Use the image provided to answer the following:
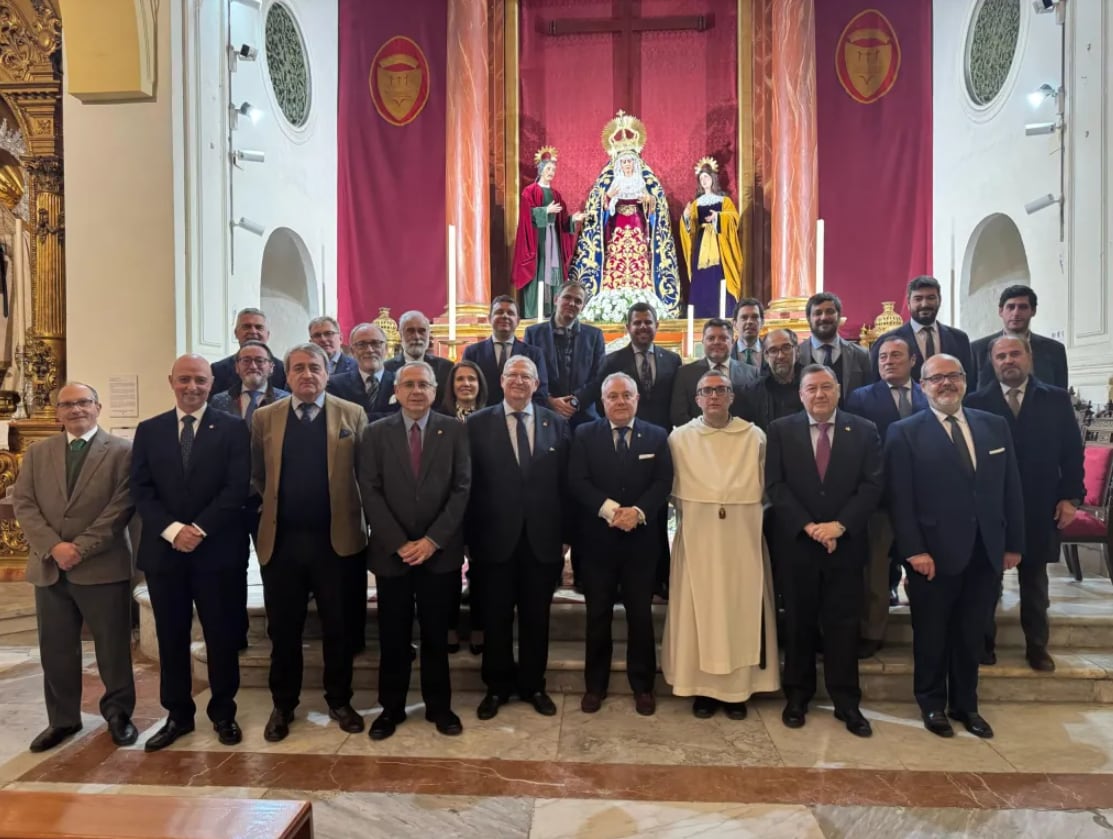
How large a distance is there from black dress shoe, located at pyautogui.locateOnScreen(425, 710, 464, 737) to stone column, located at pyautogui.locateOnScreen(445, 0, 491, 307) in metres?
5.78

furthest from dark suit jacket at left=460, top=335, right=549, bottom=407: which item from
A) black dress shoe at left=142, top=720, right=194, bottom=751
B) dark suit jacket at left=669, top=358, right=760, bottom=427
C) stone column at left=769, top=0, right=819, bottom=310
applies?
stone column at left=769, top=0, right=819, bottom=310

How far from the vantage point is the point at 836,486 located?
3.22 metres

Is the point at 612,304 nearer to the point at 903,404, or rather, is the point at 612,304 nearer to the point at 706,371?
the point at 706,371

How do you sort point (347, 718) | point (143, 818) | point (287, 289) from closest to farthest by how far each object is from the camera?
point (143, 818) < point (347, 718) < point (287, 289)

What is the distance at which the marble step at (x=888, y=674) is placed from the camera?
Result: 359 cm

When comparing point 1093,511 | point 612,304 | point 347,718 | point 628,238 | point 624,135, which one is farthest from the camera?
point 624,135

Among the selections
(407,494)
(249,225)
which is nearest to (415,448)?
(407,494)

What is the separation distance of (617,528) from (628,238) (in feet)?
19.6

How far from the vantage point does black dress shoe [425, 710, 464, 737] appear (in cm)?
321

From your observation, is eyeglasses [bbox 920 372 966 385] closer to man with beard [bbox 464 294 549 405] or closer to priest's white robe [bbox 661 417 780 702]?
priest's white robe [bbox 661 417 780 702]

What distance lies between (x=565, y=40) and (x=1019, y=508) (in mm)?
8267

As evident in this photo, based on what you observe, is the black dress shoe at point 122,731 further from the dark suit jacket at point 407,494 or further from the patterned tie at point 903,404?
the patterned tie at point 903,404

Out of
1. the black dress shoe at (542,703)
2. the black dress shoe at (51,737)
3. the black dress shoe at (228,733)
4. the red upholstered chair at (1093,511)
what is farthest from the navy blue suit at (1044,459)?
the black dress shoe at (51,737)

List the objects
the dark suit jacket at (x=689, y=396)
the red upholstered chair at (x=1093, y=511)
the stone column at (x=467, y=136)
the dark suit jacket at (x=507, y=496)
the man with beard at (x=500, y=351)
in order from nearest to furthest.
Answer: the dark suit jacket at (x=507, y=496) < the dark suit jacket at (x=689, y=396) < the man with beard at (x=500, y=351) < the red upholstered chair at (x=1093, y=511) < the stone column at (x=467, y=136)
